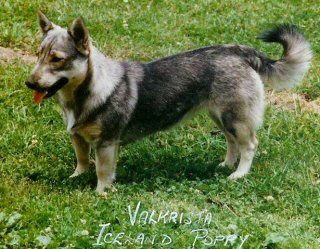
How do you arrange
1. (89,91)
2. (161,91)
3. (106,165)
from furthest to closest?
(161,91)
(106,165)
(89,91)

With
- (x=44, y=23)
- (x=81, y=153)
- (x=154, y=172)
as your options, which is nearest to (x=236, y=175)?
(x=154, y=172)

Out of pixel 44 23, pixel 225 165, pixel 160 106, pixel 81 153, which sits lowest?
pixel 225 165

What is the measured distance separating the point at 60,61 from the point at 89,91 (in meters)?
0.47

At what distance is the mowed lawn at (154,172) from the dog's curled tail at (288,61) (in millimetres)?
869

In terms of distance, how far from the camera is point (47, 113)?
7125 millimetres

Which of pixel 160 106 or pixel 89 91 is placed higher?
pixel 89 91

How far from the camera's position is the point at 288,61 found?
254 inches

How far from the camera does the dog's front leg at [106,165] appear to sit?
233 inches

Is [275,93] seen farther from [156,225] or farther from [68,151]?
[156,225]

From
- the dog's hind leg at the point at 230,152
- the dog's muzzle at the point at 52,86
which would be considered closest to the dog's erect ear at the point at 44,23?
the dog's muzzle at the point at 52,86

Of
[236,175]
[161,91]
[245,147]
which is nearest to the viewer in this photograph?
[161,91]

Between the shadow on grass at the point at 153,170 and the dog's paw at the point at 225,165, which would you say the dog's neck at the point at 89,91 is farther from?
the dog's paw at the point at 225,165

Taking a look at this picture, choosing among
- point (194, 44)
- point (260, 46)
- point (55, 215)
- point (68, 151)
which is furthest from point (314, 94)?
point (55, 215)

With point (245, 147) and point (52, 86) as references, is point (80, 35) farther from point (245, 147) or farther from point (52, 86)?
point (245, 147)
